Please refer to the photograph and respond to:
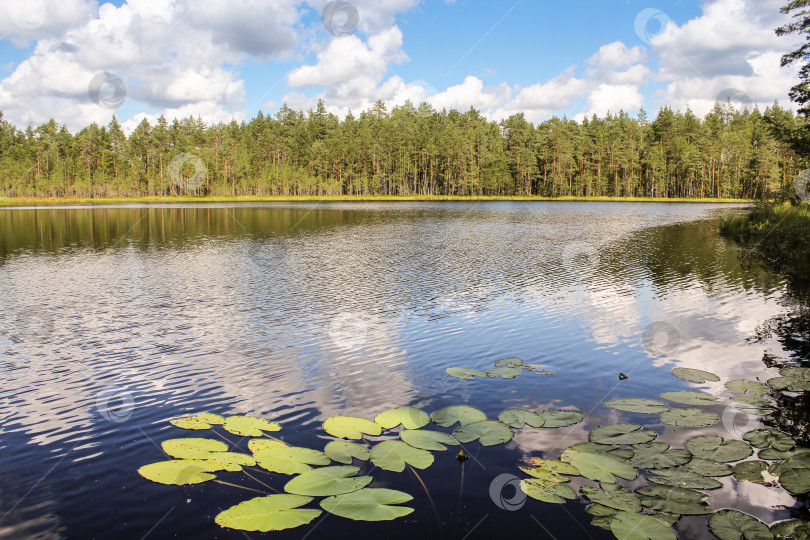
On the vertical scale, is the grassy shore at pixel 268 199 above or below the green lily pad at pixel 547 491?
above

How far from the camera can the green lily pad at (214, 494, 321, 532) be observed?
547cm

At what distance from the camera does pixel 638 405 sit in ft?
31.8

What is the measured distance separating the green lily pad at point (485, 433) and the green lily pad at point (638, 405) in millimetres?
2631

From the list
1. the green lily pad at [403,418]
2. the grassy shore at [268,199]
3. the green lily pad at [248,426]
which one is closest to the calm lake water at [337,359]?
the green lily pad at [248,426]

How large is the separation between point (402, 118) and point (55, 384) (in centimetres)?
16261

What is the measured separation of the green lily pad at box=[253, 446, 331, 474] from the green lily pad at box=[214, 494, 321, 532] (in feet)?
2.79

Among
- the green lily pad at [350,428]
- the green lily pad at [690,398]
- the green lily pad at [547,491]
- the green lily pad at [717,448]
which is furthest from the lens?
the green lily pad at [690,398]

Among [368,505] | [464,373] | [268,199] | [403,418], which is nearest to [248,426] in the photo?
[403,418]

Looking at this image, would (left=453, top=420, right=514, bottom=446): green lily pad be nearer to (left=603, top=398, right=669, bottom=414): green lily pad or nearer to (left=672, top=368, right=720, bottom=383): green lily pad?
(left=603, top=398, right=669, bottom=414): green lily pad

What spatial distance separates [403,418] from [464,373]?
3296 mm

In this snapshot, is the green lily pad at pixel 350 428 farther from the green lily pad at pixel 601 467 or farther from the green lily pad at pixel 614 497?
the green lily pad at pixel 614 497

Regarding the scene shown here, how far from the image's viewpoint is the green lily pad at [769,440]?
309 inches

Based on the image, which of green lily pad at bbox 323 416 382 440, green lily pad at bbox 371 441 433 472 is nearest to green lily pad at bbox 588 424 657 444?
green lily pad at bbox 371 441 433 472

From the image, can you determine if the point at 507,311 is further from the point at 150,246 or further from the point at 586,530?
the point at 150,246
